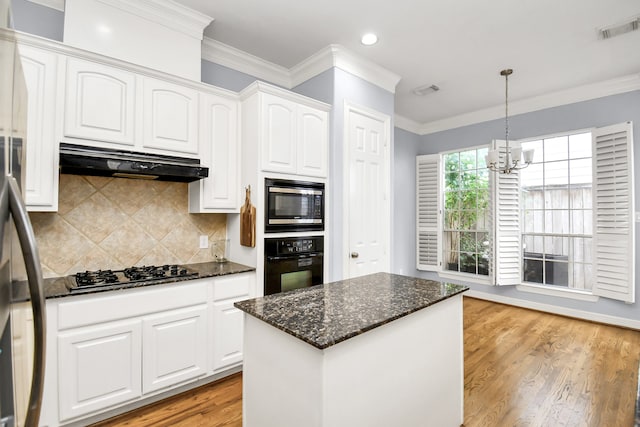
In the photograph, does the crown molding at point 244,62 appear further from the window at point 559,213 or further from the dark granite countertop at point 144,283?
the window at point 559,213

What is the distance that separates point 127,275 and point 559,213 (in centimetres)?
522

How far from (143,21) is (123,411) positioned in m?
2.90

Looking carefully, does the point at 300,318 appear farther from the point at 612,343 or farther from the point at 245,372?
the point at 612,343

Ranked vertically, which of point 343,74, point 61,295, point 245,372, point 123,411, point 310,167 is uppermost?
point 343,74

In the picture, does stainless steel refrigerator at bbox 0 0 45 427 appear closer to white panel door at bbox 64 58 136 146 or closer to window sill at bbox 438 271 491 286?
white panel door at bbox 64 58 136 146

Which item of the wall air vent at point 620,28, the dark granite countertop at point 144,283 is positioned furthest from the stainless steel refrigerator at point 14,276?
the wall air vent at point 620,28

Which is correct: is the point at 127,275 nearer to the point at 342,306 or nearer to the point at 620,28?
the point at 342,306

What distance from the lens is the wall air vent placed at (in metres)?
2.65

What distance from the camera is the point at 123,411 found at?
2100 mm

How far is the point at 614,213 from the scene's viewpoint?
145 inches

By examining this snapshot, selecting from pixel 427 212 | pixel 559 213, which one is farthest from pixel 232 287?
pixel 559 213

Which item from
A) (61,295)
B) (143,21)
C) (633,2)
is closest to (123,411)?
(61,295)

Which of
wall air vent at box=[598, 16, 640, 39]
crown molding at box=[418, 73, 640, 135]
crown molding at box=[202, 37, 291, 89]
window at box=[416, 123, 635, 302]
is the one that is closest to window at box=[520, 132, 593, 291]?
window at box=[416, 123, 635, 302]

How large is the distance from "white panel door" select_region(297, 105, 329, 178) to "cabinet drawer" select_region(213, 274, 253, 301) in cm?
110
